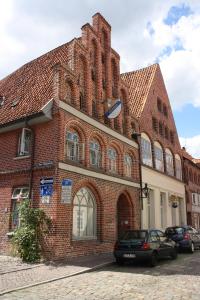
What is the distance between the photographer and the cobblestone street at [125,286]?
26.7 ft

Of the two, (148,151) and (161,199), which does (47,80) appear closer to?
(148,151)

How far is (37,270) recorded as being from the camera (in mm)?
11602

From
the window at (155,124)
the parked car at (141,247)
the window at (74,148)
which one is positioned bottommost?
the parked car at (141,247)

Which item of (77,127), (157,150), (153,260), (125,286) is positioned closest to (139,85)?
(157,150)

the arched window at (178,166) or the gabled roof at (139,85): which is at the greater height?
the gabled roof at (139,85)

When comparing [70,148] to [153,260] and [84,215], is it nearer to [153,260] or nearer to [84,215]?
[84,215]

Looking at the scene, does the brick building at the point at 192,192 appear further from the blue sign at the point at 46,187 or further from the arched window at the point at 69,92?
the blue sign at the point at 46,187

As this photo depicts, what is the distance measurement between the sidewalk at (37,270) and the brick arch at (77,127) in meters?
5.70

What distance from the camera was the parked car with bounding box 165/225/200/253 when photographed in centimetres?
1904

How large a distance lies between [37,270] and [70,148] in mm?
6115

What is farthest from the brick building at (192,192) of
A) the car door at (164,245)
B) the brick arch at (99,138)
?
the car door at (164,245)

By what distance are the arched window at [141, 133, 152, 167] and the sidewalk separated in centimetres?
1050

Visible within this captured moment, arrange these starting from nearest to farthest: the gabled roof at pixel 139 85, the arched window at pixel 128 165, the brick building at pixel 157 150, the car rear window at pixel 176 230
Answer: the car rear window at pixel 176 230, the arched window at pixel 128 165, the brick building at pixel 157 150, the gabled roof at pixel 139 85

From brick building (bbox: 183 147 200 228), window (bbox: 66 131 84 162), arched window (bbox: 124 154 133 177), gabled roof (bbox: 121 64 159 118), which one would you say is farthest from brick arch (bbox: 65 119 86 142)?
brick building (bbox: 183 147 200 228)
